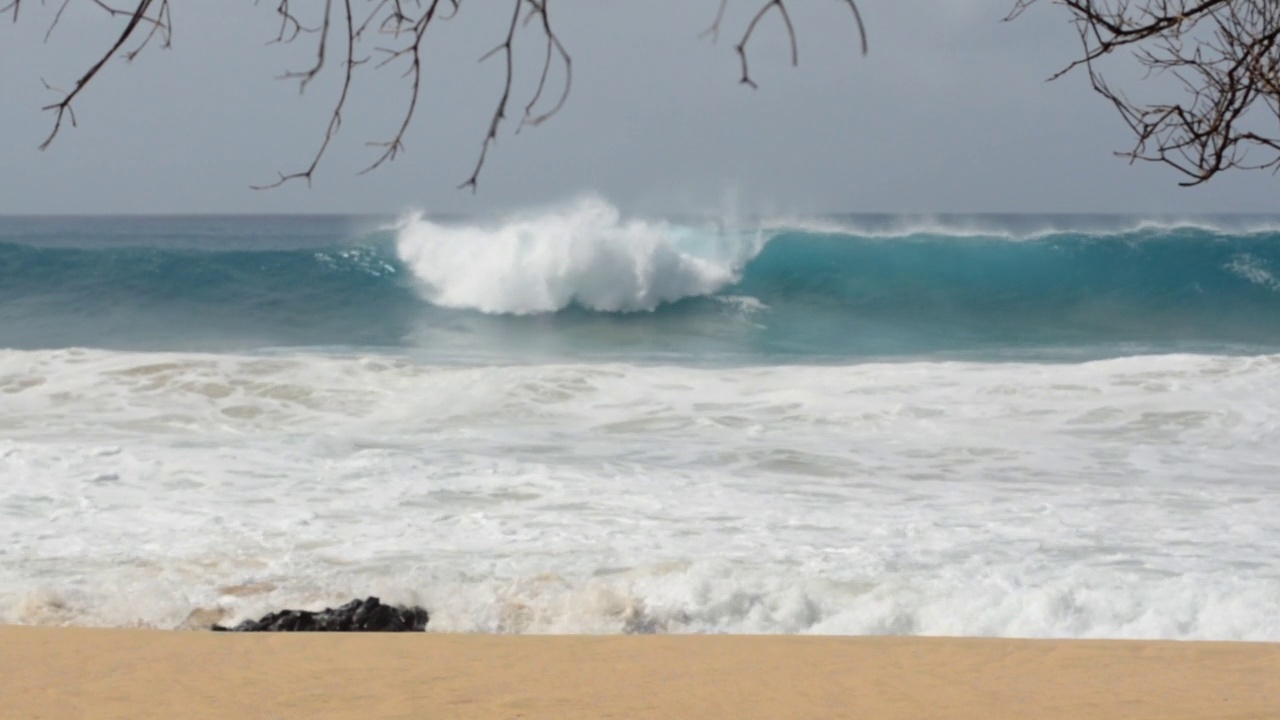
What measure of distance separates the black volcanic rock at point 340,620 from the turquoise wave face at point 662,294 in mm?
11039

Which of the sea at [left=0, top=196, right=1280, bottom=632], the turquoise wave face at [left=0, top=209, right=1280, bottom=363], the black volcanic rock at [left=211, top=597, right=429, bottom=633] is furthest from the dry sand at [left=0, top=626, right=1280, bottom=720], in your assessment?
the turquoise wave face at [left=0, top=209, right=1280, bottom=363]

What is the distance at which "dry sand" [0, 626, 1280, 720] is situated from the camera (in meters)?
2.91

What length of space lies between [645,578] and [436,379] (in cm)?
688

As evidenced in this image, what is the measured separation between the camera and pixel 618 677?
10.4ft

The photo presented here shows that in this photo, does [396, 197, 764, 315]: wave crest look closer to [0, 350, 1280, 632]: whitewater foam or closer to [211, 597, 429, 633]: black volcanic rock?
[0, 350, 1280, 632]: whitewater foam

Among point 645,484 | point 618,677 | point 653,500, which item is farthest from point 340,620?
point 645,484

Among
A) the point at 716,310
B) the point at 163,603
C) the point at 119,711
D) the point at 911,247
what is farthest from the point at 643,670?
the point at 911,247

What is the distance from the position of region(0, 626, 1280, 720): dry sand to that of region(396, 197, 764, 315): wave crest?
16341mm

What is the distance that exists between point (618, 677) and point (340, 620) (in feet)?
4.33

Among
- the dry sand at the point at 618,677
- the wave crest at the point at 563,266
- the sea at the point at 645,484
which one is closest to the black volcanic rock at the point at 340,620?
the sea at the point at 645,484

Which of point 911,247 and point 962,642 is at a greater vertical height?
point 911,247

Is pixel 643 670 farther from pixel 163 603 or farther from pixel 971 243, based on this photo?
pixel 971 243

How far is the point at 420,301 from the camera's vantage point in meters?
20.7


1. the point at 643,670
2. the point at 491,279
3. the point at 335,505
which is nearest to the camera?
the point at 643,670
